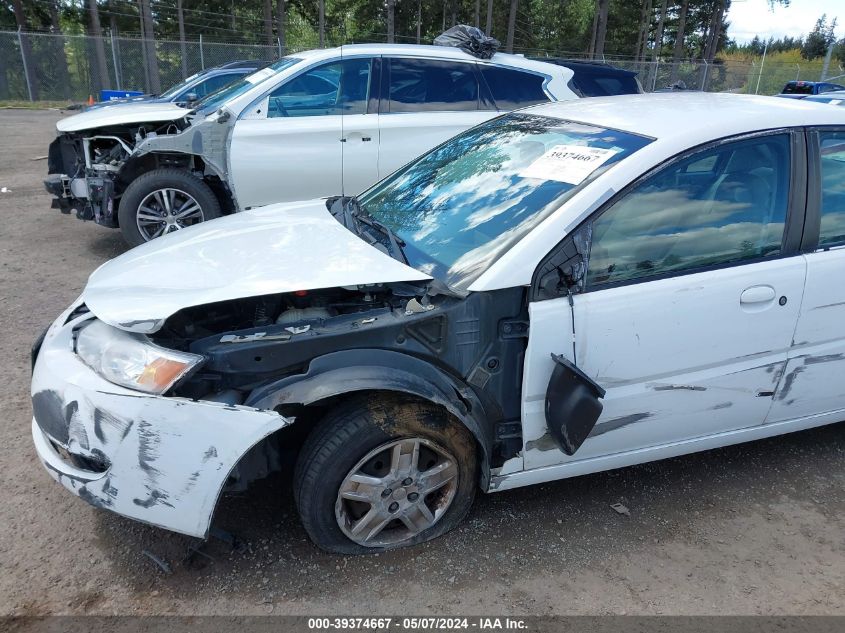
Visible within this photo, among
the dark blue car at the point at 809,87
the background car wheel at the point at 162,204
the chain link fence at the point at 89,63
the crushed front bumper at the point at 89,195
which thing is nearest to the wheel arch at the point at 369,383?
the background car wheel at the point at 162,204

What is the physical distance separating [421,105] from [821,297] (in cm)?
422

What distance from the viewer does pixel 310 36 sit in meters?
44.0

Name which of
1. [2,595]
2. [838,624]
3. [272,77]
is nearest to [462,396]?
[838,624]

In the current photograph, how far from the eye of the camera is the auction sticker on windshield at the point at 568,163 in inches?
98.7

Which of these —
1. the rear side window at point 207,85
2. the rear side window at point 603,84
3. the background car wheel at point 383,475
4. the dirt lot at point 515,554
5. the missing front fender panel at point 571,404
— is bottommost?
the dirt lot at point 515,554

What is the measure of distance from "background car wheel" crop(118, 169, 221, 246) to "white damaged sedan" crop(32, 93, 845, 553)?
3.05 metres

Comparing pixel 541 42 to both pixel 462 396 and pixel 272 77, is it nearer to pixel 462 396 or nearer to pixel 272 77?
pixel 272 77

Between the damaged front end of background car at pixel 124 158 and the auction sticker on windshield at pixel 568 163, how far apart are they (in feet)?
12.5

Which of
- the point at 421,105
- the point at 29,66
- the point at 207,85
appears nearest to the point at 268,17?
the point at 29,66

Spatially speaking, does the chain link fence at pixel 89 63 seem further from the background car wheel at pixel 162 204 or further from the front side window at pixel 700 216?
the front side window at pixel 700 216

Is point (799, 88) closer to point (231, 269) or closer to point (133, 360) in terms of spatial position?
point (231, 269)

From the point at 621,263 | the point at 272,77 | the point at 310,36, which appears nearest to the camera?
the point at 621,263

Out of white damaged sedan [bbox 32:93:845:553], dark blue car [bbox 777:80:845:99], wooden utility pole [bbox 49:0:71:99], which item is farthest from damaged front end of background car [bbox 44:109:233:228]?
wooden utility pole [bbox 49:0:71:99]

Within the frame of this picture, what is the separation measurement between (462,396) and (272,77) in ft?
14.7
